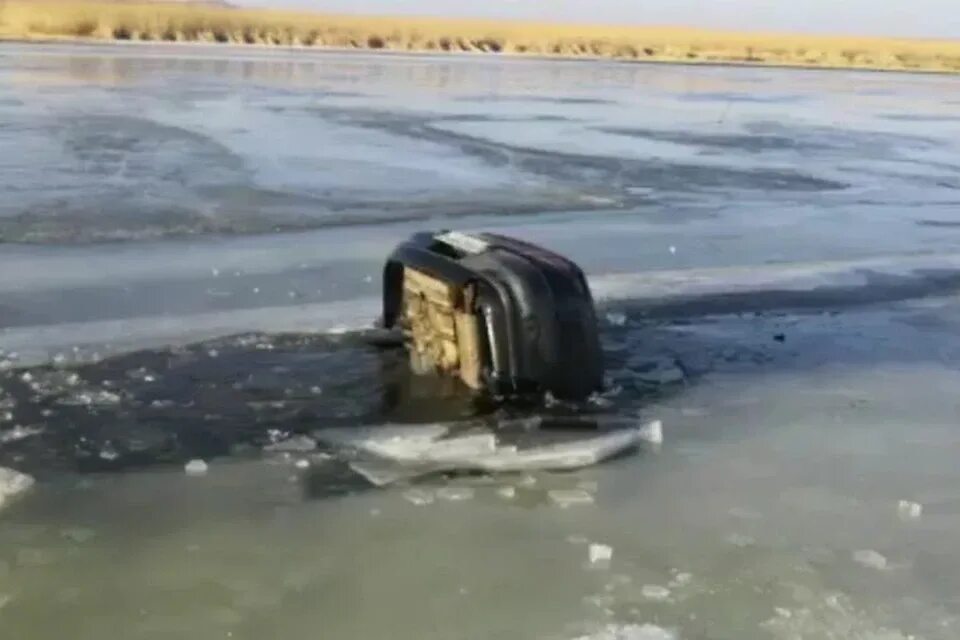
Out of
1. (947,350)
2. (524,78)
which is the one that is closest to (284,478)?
(947,350)

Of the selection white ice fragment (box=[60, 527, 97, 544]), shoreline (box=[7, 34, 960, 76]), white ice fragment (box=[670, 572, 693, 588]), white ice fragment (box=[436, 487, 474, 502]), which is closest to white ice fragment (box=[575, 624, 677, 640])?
white ice fragment (box=[670, 572, 693, 588])

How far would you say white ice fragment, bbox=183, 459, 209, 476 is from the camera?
5078mm

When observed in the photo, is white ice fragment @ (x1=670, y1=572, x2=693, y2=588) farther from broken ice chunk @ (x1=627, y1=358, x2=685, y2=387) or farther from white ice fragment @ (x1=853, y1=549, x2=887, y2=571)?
broken ice chunk @ (x1=627, y1=358, x2=685, y2=387)

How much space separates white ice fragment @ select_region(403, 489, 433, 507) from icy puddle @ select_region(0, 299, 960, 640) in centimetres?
1

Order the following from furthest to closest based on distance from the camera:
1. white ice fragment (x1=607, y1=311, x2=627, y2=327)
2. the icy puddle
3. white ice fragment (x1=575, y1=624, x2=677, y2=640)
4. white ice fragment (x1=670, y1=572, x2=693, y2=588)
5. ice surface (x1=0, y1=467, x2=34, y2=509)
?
1. white ice fragment (x1=607, y1=311, x2=627, y2=327)
2. ice surface (x1=0, y1=467, x2=34, y2=509)
3. white ice fragment (x1=670, y1=572, x2=693, y2=588)
4. the icy puddle
5. white ice fragment (x1=575, y1=624, x2=677, y2=640)

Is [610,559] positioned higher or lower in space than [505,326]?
lower

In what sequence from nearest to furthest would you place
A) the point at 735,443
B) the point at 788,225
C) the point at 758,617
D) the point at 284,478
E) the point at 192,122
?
the point at 758,617 < the point at 284,478 < the point at 735,443 < the point at 788,225 < the point at 192,122

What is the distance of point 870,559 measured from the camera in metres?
4.43

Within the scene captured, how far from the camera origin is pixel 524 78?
4138 centimetres

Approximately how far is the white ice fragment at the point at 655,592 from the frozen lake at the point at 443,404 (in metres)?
0.03

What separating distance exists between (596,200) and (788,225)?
2.05m

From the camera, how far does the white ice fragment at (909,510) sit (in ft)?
16.1

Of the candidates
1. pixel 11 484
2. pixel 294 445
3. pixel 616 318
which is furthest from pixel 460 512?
pixel 616 318

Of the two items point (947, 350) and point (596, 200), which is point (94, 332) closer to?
point (947, 350)
